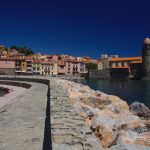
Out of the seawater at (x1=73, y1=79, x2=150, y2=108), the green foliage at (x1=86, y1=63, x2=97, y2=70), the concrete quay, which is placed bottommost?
the seawater at (x1=73, y1=79, x2=150, y2=108)

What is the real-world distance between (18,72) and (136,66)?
42.1 metres

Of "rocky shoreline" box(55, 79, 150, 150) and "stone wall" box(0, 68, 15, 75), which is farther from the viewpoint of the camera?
"stone wall" box(0, 68, 15, 75)

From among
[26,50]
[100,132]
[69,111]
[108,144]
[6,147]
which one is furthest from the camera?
[26,50]

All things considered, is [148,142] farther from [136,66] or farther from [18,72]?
[136,66]

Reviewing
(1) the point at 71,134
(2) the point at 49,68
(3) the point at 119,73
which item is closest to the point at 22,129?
(1) the point at 71,134

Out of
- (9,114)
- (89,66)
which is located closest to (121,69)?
(89,66)

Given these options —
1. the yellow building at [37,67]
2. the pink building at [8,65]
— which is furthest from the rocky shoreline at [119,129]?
the yellow building at [37,67]

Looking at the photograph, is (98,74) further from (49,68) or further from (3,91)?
(3,91)

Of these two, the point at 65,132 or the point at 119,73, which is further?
the point at 119,73

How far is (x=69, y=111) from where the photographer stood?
6.86 meters

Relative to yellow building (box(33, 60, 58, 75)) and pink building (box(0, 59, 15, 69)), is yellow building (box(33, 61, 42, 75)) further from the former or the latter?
pink building (box(0, 59, 15, 69))

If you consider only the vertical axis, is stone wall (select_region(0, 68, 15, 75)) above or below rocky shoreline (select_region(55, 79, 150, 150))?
above

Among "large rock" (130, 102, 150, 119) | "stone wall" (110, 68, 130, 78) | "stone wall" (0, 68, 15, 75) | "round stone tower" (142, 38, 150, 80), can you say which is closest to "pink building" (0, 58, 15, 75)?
"stone wall" (0, 68, 15, 75)

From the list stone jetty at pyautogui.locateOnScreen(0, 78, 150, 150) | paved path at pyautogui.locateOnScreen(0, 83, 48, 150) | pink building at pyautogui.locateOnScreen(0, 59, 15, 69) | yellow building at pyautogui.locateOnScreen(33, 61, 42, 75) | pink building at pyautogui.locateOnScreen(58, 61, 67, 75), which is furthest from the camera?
pink building at pyautogui.locateOnScreen(58, 61, 67, 75)
